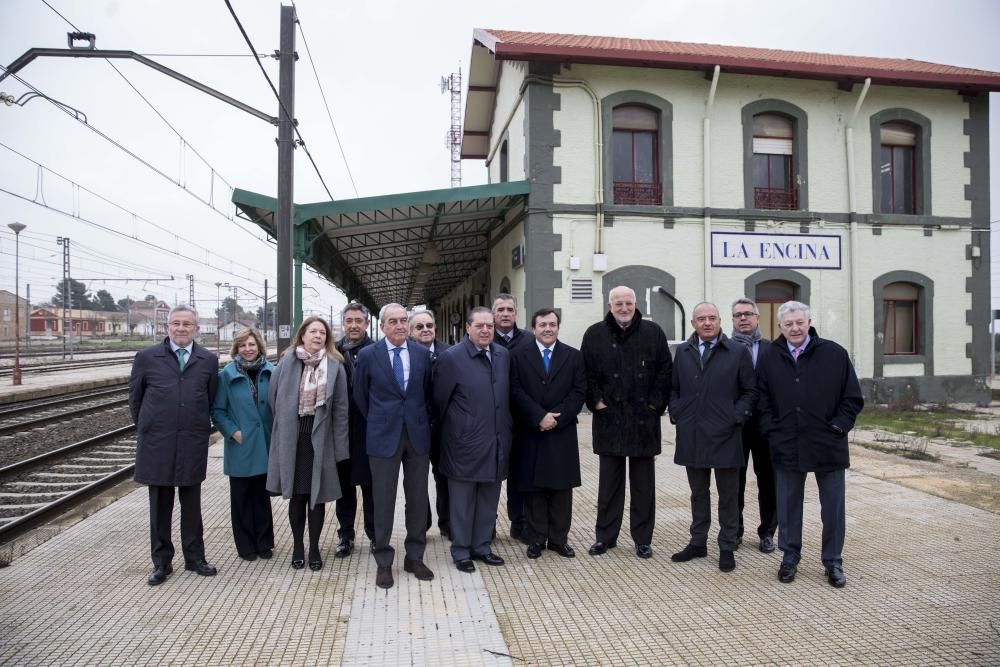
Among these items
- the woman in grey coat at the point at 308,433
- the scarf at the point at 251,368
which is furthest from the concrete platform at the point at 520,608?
the scarf at the point at 251,368

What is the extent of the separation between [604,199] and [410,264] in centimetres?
841

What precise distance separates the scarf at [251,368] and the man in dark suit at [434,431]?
1165 mm

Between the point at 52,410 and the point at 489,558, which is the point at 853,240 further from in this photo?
the point at 52,410

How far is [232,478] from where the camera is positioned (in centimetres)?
471

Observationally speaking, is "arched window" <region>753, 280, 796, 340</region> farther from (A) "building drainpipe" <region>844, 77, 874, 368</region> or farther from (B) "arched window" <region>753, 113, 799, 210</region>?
(B) "arched window" <region>753, 113, 799, 210</region>

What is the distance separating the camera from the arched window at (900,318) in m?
13.7

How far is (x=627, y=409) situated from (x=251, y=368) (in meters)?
2.83

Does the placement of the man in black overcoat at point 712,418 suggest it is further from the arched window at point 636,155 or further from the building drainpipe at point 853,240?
the building drainpipe at point 853,240

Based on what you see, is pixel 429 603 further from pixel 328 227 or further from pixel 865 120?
pixel 865 120

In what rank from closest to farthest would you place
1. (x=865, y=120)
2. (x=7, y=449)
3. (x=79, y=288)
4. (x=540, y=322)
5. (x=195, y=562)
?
(x=195, y=562)
(x=540, y=322)
(x=7, y=449)
(x=865, y=120)
(x=79, y=288)

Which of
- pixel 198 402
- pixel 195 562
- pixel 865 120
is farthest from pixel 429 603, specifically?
→ pixel 865 120

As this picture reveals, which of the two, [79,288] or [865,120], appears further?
[79,288]

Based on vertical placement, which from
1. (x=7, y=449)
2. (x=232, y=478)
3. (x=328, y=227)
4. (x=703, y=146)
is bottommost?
(x=7, y=449)

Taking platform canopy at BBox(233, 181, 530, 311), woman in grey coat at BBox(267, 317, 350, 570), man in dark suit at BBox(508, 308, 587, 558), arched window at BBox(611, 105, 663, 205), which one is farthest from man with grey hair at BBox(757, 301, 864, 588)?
arched window at BBox(611, 105, 663, 205)
